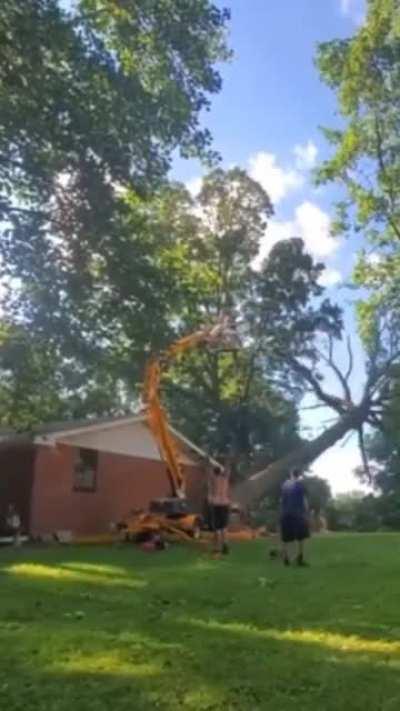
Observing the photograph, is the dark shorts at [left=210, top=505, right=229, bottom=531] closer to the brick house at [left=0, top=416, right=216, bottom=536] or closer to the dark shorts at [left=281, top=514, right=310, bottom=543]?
the dark shorts at [left=281, top=514, right=310, bottom=543]

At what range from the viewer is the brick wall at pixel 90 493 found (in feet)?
Answer: 73.5

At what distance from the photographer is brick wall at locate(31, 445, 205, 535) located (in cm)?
2241

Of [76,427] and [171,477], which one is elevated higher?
[76,427]

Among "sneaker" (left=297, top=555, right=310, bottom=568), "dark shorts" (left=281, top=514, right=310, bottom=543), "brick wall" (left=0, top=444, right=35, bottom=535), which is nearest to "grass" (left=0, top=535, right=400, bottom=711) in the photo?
"sneaker" (left=297, top=555, right=310, bottom=568)

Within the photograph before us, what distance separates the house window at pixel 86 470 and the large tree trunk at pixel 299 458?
13.3 metres

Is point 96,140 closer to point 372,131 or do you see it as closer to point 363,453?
Result: point 372,131

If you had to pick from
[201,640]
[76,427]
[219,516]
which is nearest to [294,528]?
[219,516]

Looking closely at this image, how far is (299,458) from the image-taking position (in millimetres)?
39656

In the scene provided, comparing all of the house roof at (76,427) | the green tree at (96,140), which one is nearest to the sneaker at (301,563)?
the green tree at (96,140)

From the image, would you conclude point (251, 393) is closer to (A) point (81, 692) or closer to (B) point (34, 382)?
(B) point (34, 382)

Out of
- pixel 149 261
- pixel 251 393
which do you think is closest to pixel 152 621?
pixel 149 261

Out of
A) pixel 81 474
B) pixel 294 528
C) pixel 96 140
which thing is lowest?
pixel 294 528

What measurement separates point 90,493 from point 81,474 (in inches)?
25.6

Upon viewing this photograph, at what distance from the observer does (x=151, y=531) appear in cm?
1922
